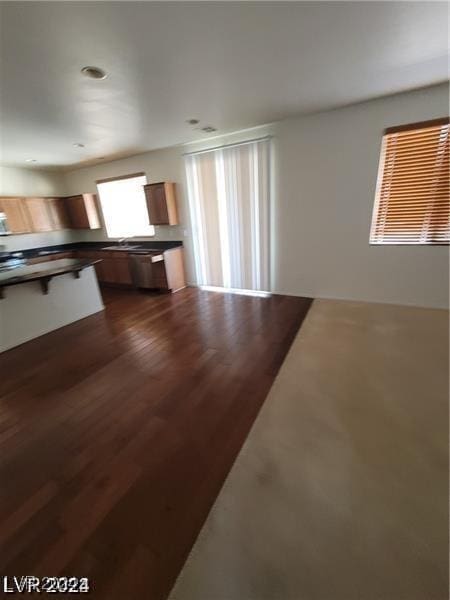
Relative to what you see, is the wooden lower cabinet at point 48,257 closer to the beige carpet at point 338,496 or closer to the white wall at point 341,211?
the white wall at point 341,211

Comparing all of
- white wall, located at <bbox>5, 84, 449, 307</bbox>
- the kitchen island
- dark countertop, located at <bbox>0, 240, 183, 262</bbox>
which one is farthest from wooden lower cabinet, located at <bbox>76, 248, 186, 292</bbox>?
white wall, located at <bbox>5, 84, 449, 307</bbox>

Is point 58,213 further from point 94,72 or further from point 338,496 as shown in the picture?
point 338,496

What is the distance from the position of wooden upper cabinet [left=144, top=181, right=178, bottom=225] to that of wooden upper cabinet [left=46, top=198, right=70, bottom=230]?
2719 millimetres

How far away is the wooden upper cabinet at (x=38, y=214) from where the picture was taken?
210 inches

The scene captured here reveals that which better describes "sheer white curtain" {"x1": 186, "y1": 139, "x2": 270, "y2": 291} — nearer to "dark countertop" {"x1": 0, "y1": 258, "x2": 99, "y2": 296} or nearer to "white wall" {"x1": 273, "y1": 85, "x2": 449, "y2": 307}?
"white wall" {"x1": 273, "y1": 85, "x2": 449, "y2": 307}

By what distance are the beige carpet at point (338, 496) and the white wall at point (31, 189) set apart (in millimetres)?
6370

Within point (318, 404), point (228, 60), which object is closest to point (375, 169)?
point (228, 60)

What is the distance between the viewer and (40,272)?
10.4 ft

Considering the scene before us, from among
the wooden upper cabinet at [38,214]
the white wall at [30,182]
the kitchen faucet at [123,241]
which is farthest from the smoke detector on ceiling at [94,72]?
the white wall at [30,182]

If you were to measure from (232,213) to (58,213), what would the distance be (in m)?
4.50

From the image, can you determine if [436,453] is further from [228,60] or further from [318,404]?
[228,60]

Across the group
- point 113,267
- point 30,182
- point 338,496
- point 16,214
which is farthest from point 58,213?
point 338,496

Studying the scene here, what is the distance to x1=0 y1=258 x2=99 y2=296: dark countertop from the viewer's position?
112 inches

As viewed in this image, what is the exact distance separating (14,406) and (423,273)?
483 centimetres
